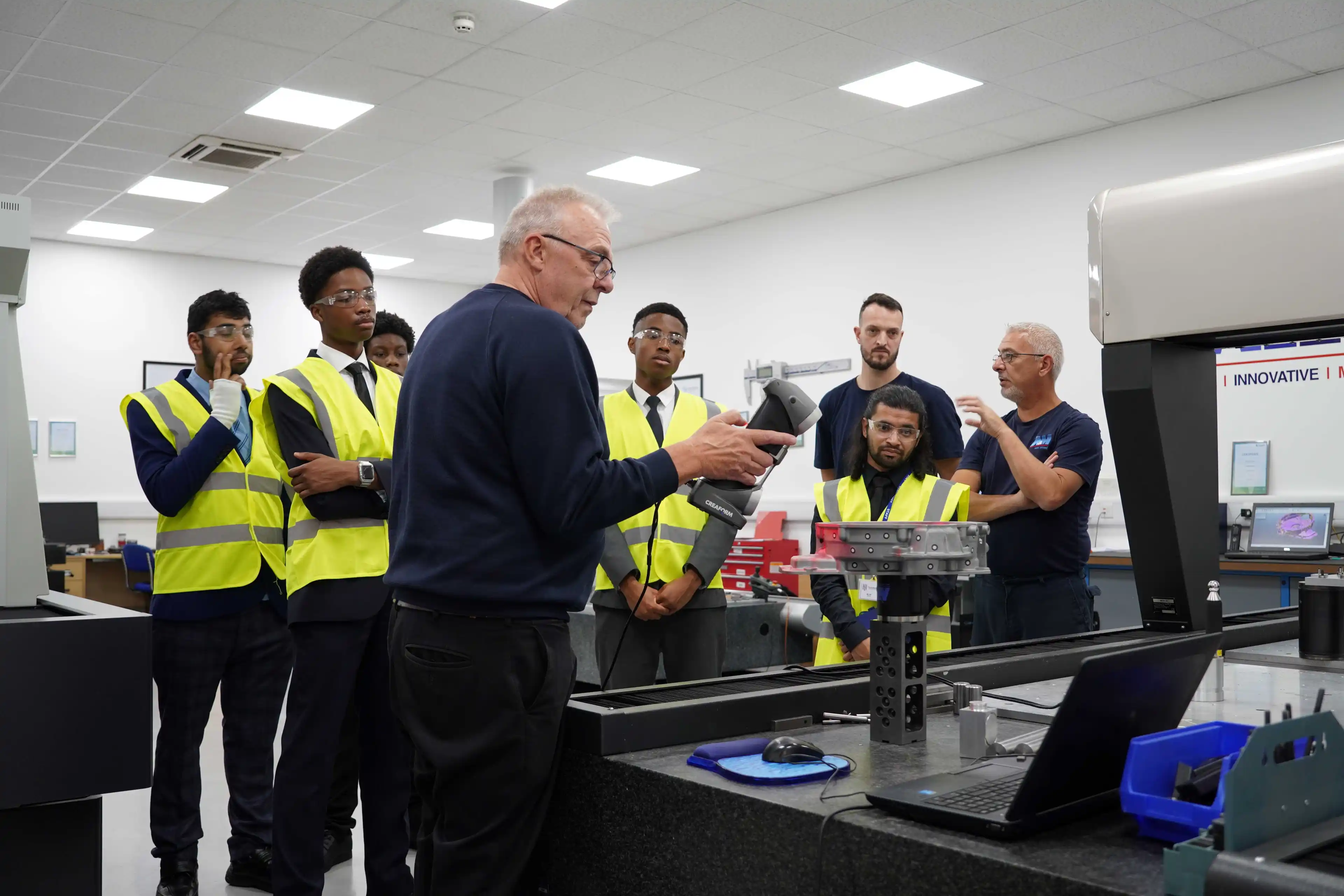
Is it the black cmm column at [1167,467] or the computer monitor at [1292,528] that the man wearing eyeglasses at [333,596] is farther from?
the computer monitor at [1292,528]

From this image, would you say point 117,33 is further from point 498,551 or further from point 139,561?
point 498,551

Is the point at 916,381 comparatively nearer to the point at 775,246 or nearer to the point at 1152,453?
the point at 1152,453

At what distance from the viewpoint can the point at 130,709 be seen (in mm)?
2016

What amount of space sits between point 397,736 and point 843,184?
612cm

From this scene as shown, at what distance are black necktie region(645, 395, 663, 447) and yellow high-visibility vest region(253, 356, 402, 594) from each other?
708mm

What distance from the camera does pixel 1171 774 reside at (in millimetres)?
938

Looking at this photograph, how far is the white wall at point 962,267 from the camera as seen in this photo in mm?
5805

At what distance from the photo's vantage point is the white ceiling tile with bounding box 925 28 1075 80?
5211 millimetres

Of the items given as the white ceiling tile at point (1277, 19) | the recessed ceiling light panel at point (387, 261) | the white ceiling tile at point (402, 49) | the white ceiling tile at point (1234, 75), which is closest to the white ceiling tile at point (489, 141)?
the white ceiling tile at point (402, 49)

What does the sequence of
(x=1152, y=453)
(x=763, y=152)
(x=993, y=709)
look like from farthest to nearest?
(x=763, y=152)
(x=1152, y=453)
(x=993, y=709)

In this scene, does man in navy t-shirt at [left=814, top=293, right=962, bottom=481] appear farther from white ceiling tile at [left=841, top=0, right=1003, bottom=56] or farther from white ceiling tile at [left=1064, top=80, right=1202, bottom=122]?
white ceiling tile at [left=1064, top=80, right=1202, bottom=122]

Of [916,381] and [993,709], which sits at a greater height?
[916,381]

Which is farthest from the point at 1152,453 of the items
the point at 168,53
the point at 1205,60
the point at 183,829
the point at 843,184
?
the point at 843,184

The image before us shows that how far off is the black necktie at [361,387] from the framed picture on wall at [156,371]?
294 inches
